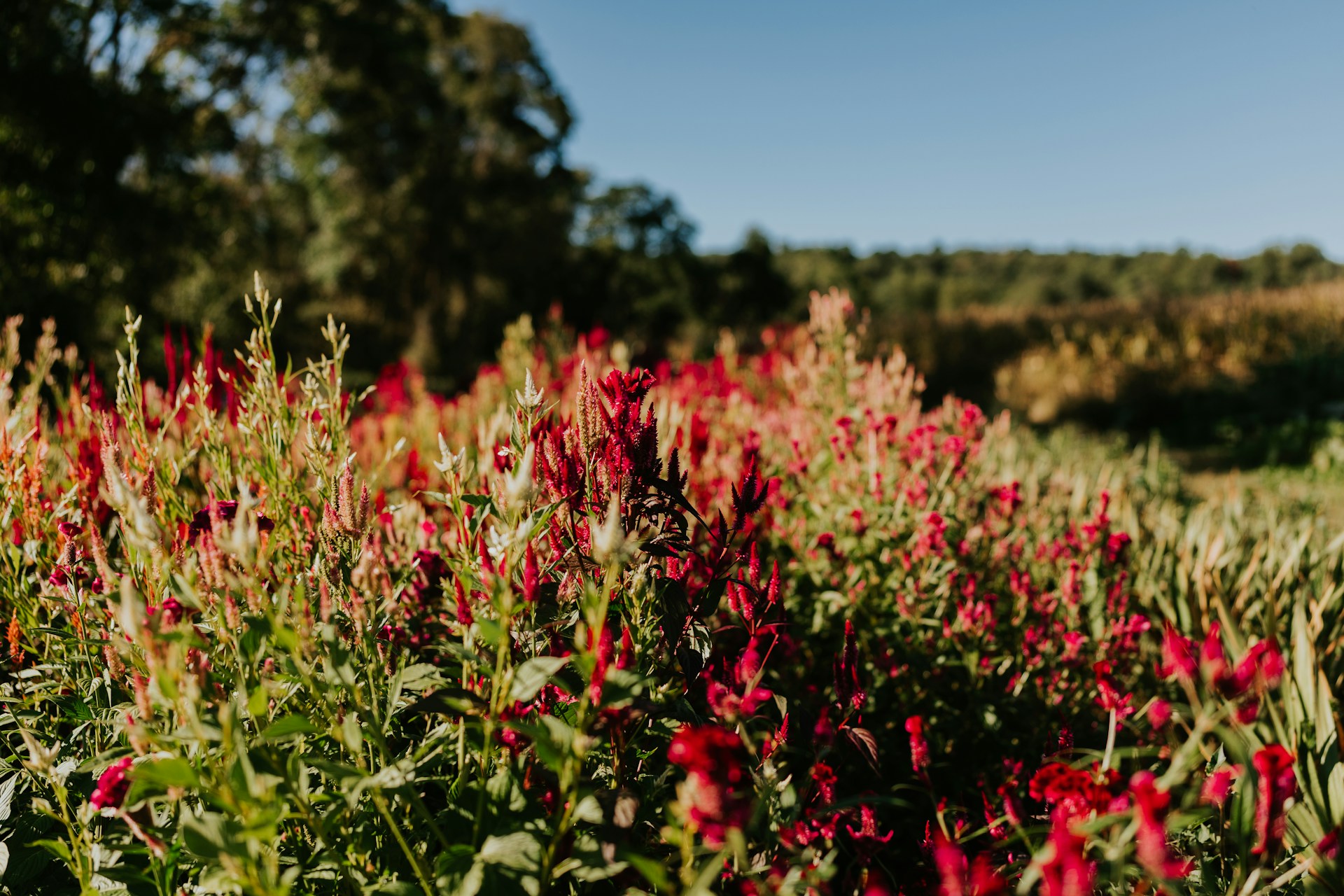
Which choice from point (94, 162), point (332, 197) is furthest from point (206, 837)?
point (332, 197)

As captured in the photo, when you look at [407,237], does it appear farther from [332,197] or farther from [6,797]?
[6,797]

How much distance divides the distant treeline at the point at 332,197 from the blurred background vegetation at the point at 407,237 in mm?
38

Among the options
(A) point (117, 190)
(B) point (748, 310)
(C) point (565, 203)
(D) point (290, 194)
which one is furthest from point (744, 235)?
(A) point (117, 190)

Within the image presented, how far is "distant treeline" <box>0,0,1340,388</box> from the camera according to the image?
684 centimetres

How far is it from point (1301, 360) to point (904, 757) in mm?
10827

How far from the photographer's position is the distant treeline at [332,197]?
6.84m

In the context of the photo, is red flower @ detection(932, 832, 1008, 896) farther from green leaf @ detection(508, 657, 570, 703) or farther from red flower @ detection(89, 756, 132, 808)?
red flower @ detection(89, 756, 132, 808)

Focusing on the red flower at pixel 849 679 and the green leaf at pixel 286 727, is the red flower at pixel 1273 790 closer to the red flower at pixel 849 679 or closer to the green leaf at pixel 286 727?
the red flower at pixel 849 679

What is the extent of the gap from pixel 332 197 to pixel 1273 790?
56.5ft

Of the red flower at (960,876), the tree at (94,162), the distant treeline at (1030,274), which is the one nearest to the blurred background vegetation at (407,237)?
the tree at (94,162)

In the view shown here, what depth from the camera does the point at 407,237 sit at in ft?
53.7

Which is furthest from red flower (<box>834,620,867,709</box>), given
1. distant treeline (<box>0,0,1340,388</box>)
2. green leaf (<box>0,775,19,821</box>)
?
distant treeline (<box>0,0,1340,388</box>)

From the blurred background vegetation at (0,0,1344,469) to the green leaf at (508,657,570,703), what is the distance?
159 cm

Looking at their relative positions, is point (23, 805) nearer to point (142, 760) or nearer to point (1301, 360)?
point (142, 760)
